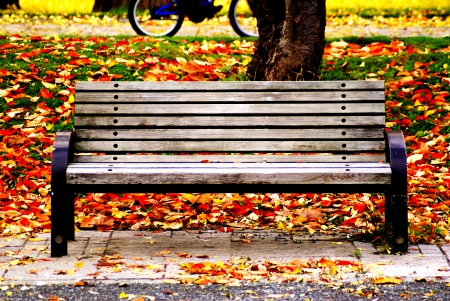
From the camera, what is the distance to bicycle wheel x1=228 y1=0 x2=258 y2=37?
10.1 metres

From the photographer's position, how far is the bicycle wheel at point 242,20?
10133 mm

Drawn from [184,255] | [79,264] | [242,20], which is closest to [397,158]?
[184,255]

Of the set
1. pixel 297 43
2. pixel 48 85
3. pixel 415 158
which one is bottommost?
pixel 415 158

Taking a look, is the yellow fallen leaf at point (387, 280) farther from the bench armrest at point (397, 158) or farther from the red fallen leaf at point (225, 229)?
the red fallen leaf at point (225, 229)

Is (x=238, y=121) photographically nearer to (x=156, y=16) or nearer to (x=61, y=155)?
(x=61, y=155)

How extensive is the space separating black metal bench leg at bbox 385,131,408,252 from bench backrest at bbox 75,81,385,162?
1.20 ft

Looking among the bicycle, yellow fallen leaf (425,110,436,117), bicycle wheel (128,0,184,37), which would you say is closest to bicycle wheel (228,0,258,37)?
the bicycle

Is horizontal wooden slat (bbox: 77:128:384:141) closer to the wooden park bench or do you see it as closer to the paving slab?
the wooden park bench

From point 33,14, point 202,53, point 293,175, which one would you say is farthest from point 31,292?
point 33,14

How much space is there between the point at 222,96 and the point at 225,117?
5.1 inches

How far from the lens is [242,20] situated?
1232 centimetres

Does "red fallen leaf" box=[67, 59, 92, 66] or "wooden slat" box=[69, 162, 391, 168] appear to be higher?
"red fallen leaf" box=[67, 59, 92, 66]

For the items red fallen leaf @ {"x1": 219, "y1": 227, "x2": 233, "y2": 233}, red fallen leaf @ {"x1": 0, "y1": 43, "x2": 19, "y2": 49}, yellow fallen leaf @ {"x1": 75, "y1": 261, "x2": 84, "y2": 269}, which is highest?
red fallen leaf @ {"x1": 0, "y1": 43, "x2": 19, "y2": 49}

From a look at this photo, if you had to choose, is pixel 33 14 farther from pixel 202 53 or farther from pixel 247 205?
pixel 247 205
